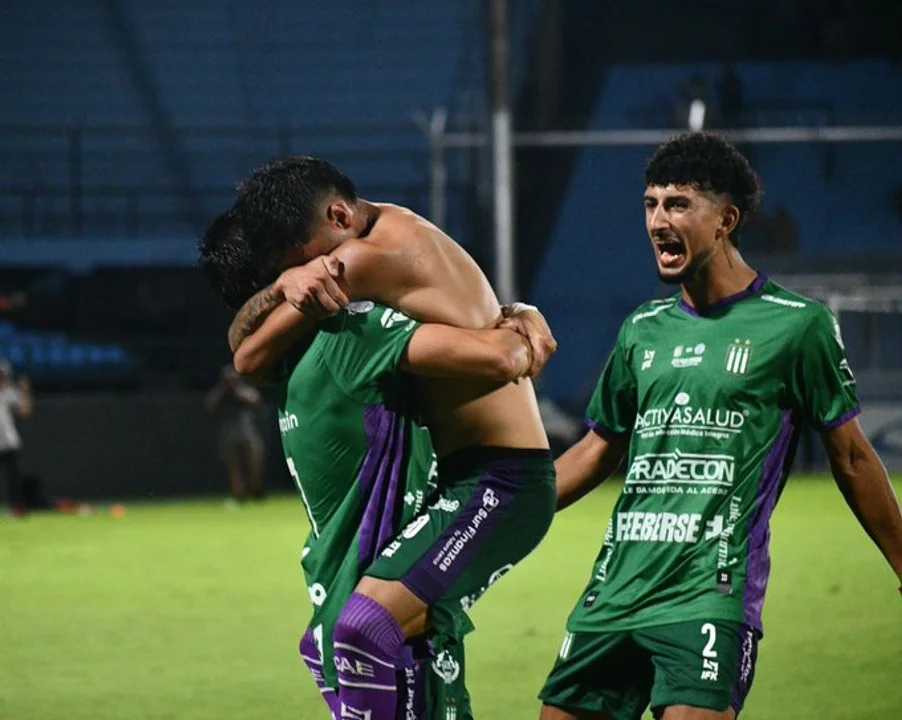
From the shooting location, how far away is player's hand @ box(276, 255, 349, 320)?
12.6ft

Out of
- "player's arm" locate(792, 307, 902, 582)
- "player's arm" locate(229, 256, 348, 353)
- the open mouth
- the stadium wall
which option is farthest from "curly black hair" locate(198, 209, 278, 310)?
the stadium wall

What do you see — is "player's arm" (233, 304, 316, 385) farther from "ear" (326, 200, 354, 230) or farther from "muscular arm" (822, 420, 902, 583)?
"muscular arm" (822, 420, 902, 583)

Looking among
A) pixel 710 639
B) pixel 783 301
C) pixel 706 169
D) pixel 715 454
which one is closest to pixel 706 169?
pixel 706 169

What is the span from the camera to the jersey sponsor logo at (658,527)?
4039mm

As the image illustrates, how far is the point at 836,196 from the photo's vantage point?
91.4 ft

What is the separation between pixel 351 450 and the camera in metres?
4.07

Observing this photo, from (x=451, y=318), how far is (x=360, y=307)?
0.22 metres

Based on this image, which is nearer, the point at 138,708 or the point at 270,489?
the point at 138,708

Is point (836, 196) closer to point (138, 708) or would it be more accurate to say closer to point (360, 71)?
point (360, 71)

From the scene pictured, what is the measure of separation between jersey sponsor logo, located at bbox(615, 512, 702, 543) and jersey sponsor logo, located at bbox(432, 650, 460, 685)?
51 cm

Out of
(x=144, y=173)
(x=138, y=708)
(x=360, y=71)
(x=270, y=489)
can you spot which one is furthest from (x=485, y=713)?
(x=360, y=71)

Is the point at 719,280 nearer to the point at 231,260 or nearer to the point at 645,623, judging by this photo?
the point at 645,623

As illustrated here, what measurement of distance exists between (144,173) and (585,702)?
24.4 metres

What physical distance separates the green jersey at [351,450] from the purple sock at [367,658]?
14 cm
